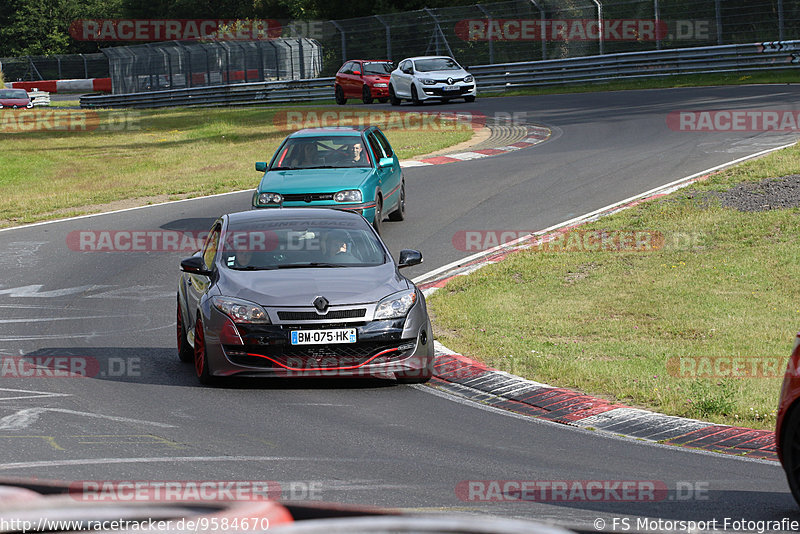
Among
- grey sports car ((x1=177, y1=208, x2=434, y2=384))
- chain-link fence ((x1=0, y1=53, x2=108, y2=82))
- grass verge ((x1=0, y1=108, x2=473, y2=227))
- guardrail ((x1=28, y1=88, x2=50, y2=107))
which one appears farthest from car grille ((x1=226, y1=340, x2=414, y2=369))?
chain-link fence ((x1=0, y1=53, x2=108, y2=82))

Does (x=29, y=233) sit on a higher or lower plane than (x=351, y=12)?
lower

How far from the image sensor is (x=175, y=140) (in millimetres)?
35344

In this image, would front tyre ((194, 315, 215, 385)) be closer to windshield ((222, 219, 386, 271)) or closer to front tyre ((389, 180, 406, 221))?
windshield ((222, 219, 386, 271))

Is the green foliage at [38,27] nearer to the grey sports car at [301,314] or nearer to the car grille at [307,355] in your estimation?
the grey sports car at [301,314]

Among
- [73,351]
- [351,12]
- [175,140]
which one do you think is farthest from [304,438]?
[351,12]

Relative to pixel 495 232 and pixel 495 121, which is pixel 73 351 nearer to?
pixel 495 232

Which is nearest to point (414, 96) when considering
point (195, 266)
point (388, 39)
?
point (388, 39)

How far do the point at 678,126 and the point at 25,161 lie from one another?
1798 cm

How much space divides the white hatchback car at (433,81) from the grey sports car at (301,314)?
87.9ft

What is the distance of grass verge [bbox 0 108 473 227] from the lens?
22891 millimetres

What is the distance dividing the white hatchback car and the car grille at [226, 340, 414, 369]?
28203 mm

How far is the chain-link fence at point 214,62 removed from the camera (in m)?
49.1

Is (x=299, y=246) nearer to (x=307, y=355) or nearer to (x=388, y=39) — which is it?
(x=307, y=355)

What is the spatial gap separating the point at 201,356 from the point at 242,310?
59cm
